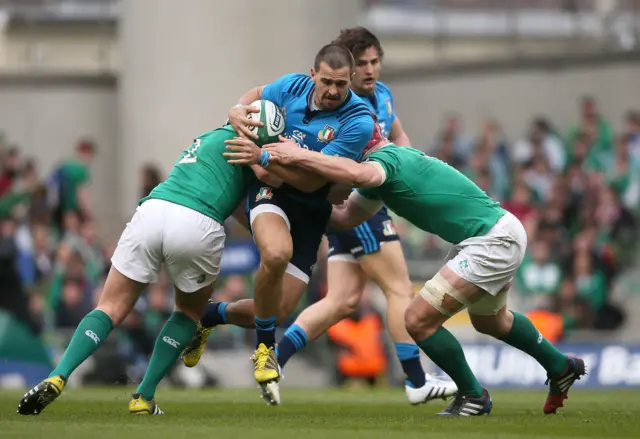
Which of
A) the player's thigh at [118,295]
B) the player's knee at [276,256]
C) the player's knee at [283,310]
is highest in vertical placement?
the player's knee at [276,256]

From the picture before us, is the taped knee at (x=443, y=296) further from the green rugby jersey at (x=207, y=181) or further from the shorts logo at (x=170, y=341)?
the shorts logo at (x=170, y=341)

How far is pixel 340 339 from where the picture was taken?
1672 centimetres

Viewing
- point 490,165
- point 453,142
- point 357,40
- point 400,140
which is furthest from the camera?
point 453,142

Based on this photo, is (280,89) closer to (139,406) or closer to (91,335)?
(91,335)

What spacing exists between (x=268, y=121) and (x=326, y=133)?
0.41 m

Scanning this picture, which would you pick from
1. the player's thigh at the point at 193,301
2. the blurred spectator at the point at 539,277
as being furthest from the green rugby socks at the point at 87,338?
the blurred spectator at the point at 539,277

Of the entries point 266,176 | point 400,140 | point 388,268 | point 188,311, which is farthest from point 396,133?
point 188,311

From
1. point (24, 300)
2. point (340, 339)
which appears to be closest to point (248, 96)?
point (340, 339)

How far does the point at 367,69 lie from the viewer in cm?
1076

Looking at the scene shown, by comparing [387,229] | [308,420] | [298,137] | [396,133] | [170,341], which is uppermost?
[298,137]

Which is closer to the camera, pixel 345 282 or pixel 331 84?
pixel 331 84

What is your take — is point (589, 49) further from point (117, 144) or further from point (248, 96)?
point (248, 96)

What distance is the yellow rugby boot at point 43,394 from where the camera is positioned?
8.56m

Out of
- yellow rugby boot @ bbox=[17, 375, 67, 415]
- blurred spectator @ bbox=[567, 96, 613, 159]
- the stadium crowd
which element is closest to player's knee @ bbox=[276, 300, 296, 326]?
yellow rugby boot @ bbox=[17, 375, 67, 415]
